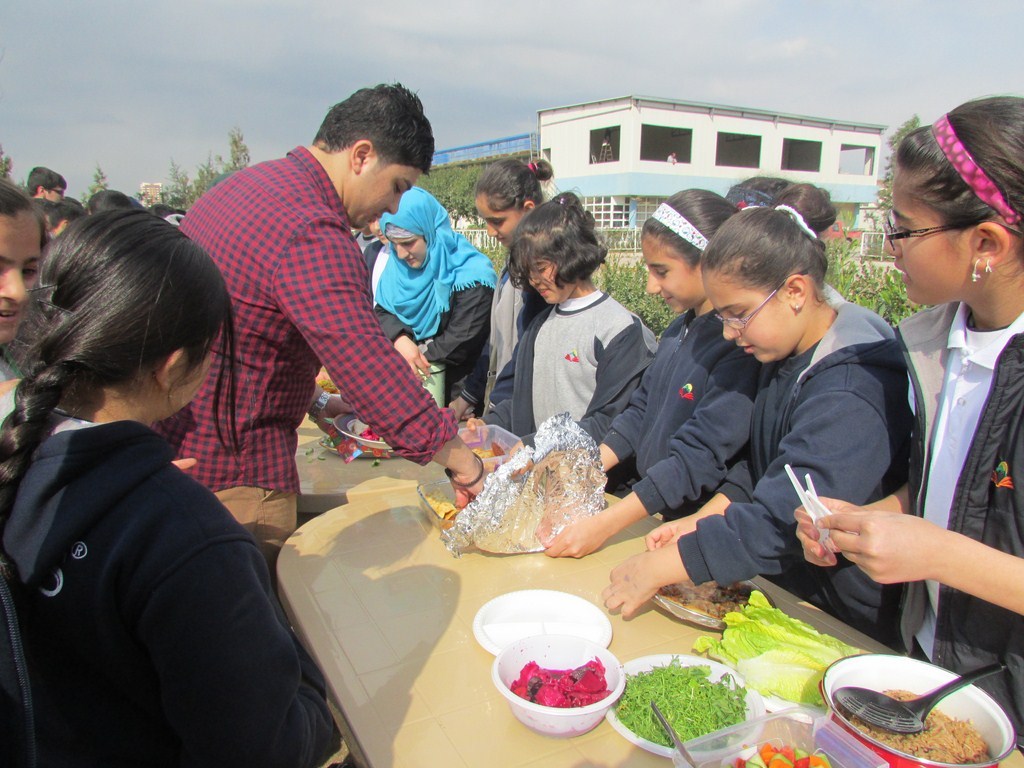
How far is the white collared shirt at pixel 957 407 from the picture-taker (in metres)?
1.23

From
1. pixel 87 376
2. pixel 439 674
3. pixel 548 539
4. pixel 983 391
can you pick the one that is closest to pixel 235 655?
pixel 87 376

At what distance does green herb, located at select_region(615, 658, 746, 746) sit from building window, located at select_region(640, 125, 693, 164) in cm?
3595

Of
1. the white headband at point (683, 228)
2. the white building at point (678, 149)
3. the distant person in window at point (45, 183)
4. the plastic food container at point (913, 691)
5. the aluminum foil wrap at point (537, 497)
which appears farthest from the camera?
the white building at point (678, 149)

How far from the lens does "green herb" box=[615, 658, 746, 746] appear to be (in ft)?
3.70

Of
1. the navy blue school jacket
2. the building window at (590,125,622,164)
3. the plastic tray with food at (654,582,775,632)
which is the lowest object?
the plastic tray with food at (654,582,775,632)

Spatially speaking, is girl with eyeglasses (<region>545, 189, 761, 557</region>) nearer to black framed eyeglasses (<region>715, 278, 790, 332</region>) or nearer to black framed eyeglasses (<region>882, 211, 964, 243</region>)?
black framed eyeglasses (<region>715, 278, 790, 332</region>)

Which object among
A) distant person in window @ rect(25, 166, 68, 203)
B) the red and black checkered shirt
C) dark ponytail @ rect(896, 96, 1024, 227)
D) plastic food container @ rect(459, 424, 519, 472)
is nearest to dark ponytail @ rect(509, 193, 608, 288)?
plastic food container @ rect(459, 424, 519, 472)

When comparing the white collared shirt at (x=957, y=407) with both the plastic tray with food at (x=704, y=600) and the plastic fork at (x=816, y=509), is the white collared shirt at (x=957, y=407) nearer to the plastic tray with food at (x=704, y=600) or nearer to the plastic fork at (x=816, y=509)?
the plastic fork at (x=816, y=509)

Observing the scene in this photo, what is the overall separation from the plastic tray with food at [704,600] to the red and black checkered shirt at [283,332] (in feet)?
2.49

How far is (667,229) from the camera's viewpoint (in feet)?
6.95

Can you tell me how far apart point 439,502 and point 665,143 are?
128 ft

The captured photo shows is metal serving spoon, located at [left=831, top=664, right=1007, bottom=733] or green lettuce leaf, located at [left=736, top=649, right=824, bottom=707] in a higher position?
metal serving spoon, located at [left=831, top=664, right=1007, bottom=733]

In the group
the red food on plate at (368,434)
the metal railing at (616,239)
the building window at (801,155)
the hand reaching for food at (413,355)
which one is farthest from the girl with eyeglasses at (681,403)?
the building window at (801,155)

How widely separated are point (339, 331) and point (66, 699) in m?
1.04
